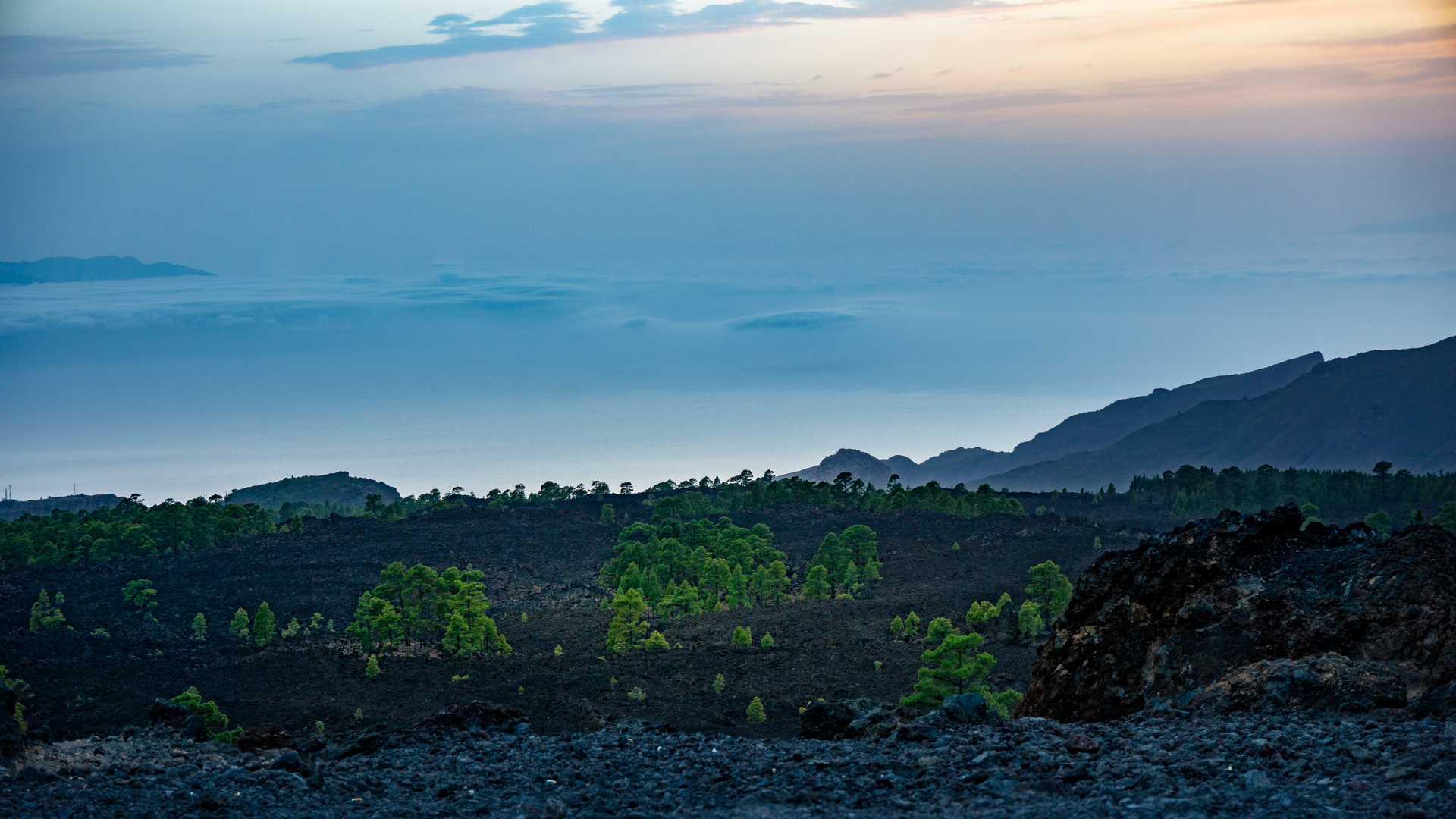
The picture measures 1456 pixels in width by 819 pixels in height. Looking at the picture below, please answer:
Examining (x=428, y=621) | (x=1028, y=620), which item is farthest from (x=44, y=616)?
(x=1028, y=620)

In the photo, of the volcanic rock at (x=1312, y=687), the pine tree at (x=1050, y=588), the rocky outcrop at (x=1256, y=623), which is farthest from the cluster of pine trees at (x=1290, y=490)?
the volcanic rock at (x=1312, y=687)

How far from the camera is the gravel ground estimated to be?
457 inches

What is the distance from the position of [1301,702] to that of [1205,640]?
120 inches

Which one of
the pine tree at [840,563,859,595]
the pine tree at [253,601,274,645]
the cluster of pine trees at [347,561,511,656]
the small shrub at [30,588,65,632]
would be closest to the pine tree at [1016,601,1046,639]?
the pine tree at [840,563,859,595]

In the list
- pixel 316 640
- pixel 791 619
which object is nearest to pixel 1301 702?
pixel 791 619

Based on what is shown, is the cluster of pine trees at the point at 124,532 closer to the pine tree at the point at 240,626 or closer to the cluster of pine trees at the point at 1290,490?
the pine tree at the point at 240,626

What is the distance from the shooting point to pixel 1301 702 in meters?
14.7

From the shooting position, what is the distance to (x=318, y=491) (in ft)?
597

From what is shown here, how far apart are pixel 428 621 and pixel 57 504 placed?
456 feet

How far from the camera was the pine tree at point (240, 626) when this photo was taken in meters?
51.8

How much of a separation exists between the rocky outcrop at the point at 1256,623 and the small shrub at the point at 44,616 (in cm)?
4743

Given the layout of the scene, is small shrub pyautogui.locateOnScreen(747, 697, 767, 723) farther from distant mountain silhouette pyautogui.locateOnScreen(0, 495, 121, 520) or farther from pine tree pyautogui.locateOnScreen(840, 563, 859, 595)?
distant mountain silhouette pyautogui.locateOnScreen(0, 495, 121, 520)

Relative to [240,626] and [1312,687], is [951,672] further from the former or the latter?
[240,626]

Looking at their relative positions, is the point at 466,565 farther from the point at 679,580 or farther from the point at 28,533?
the point at 28,533
